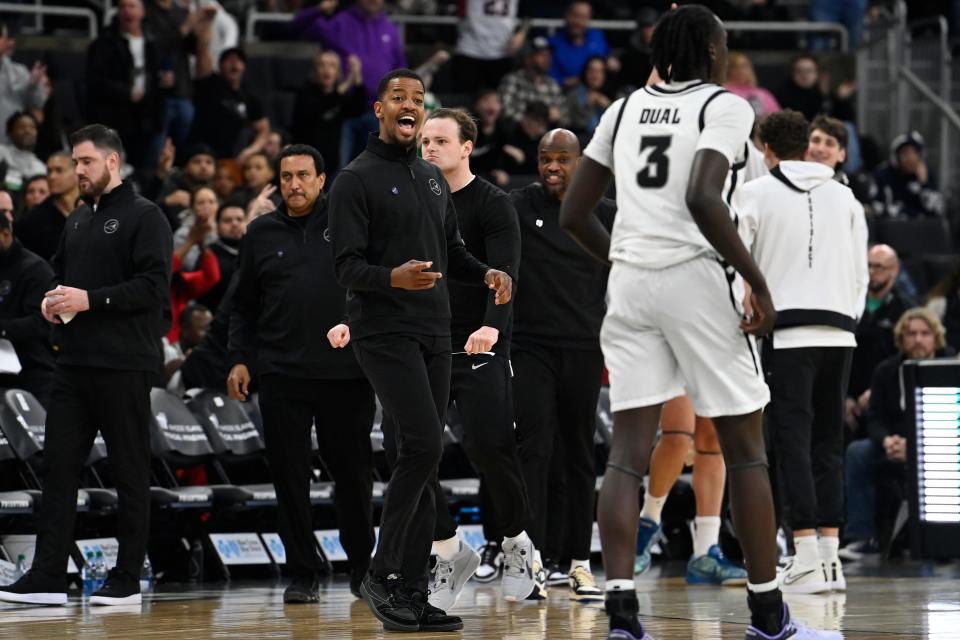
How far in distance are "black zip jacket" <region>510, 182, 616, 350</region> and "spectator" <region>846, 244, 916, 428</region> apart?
4.00m

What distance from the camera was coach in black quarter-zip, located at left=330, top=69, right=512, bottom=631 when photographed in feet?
20.7

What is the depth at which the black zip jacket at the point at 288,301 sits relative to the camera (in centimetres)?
779

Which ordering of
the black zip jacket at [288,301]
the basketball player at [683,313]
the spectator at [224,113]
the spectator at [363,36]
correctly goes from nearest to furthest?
the basketball player at [683,313]
the black zip jacket at [288,301]
the spectator at [224,113]
the spectator at [363,36]

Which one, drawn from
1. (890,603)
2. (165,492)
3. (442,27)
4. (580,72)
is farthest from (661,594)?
(442,27)

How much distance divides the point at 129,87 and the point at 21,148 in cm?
117

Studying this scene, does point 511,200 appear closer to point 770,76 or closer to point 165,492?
point 165,492

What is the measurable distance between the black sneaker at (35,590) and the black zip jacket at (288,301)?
1.32 m

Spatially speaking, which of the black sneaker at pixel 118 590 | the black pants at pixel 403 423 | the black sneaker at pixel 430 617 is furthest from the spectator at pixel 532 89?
the black sneaker at pixel 430 617

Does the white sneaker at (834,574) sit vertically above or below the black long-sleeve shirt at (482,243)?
below

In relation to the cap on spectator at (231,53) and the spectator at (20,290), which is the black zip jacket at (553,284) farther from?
the cap on spectator at (231,53)

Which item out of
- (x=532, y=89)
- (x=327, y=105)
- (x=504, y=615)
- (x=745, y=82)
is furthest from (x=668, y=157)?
(x=745, y=82)

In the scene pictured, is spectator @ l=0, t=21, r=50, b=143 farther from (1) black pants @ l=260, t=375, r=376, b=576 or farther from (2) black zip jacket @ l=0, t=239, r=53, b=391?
(1) black pants @ l=260, t=375, r=376, b=576

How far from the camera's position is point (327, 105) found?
47.5ft

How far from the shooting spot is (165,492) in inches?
356
